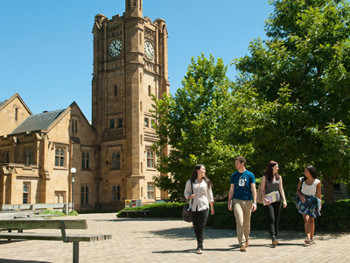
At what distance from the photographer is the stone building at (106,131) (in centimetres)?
4075

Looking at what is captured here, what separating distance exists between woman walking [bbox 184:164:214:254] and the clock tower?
1308 inches

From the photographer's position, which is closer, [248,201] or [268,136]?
[248,201]

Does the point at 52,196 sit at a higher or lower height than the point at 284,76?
lower

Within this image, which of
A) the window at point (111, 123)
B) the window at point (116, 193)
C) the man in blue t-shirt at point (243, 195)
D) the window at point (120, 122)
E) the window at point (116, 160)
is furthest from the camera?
the window at point (111, 123)

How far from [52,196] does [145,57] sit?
19674 mm

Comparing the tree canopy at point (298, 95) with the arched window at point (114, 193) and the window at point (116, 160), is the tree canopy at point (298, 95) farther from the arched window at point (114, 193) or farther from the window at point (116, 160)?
the arched window at point (114, 193)

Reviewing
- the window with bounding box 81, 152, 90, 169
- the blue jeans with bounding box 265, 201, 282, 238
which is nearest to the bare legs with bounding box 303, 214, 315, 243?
the blue jeans with bounding box 265, 201, 282, 238

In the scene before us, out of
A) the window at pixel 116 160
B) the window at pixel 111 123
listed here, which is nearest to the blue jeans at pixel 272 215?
the window at pixel 116 160

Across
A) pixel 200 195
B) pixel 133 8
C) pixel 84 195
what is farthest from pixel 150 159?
pixel 200 195

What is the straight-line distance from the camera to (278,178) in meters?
10.0

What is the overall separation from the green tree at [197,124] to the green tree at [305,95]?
24.8 feet

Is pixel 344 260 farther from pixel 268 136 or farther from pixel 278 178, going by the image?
pixel 268 136

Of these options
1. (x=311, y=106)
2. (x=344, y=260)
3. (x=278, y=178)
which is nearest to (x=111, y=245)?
(x=278, y=178)

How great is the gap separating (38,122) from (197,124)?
88.3ft
